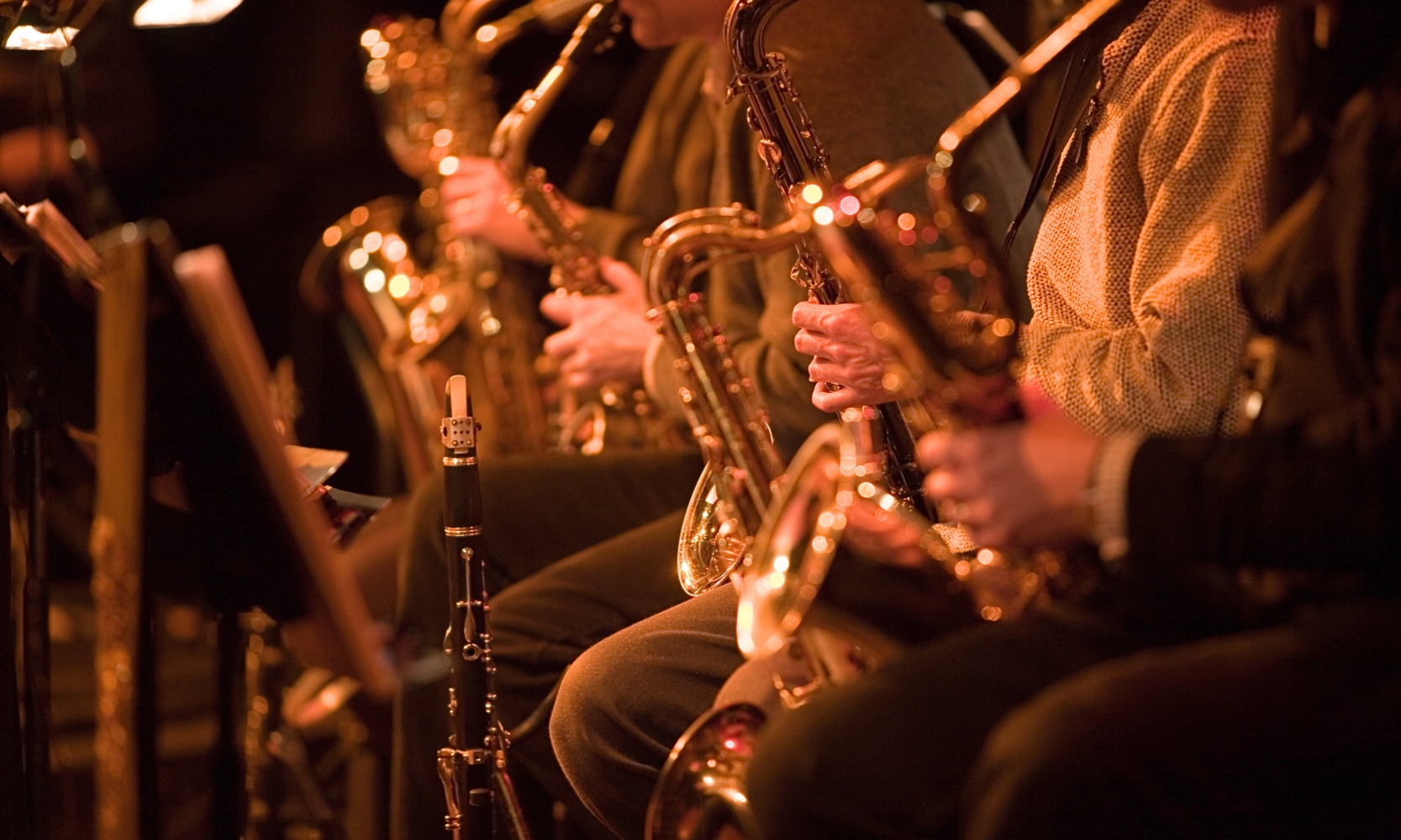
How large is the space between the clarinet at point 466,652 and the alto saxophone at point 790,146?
1.68 ft

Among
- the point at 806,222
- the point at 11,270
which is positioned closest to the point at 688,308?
the point at 806,222

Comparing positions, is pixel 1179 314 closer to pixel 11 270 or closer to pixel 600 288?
pixel 11 270

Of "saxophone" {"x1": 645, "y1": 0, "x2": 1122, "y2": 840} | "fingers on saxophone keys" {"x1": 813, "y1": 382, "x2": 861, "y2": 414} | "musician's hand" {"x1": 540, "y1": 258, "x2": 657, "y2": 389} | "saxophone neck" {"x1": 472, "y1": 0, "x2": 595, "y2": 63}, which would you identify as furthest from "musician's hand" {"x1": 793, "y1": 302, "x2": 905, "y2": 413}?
"saxophone neck" {"x1": 472, "y1": 0, "x2": 595, "y2": 63}

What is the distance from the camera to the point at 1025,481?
48.7 inches

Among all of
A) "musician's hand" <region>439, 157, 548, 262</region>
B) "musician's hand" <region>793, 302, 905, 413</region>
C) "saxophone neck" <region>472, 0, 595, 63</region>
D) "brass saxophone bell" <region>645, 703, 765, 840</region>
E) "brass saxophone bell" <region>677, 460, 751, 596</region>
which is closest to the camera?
"brass saxophone bell" <region>645, 703, 765, 840</region>

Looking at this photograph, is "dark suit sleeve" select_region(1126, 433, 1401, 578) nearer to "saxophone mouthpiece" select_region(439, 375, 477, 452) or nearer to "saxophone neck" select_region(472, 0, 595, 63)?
"saxophone mouthpiece" select_region(439, 375, 477, 452)

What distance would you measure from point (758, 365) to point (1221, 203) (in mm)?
891

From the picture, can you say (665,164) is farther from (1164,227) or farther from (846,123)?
(1164,227)

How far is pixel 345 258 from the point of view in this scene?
12.3 ft

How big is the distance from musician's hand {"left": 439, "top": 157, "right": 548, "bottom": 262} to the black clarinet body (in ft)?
4.06

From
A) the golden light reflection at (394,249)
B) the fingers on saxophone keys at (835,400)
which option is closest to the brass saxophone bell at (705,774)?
the fingers on saxophone keys at (835,400)

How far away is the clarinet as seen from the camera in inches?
73.5

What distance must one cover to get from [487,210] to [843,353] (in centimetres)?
158

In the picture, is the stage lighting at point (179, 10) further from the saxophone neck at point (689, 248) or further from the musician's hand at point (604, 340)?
the saxophone neck at point (689, 248)
